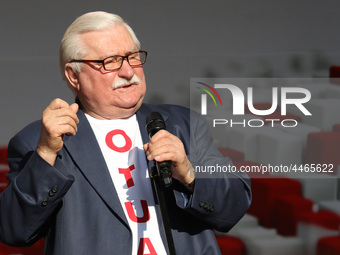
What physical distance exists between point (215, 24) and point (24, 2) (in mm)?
1049

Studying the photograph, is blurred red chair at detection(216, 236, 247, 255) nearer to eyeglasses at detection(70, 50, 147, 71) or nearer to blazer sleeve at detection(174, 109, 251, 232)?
→ blazer sleeve at detection(174, 109, 251, 232)

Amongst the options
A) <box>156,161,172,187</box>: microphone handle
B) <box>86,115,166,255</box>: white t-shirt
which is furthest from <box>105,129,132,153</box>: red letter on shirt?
<box>156,161,172,187</box>: microphone handle

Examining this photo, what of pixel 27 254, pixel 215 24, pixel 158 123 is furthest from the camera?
pixel 215 24

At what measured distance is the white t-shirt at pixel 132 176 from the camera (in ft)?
4.74

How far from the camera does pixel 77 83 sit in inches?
61.9

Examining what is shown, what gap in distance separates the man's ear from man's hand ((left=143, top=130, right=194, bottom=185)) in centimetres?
39

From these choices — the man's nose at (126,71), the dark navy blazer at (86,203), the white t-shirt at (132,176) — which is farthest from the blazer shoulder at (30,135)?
the man's nose at (126,71)

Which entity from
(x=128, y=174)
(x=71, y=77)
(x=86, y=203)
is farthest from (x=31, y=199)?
(x=71, y=77)

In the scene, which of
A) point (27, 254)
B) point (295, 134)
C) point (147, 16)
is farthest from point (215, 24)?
point (27, 254)

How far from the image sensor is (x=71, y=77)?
1593mm

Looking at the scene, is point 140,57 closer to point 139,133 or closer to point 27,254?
point 139,133

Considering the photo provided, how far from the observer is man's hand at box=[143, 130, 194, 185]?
1.26 meters

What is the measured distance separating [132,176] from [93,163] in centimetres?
11

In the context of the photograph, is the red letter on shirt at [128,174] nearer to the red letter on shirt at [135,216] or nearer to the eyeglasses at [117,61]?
the red letter on shirt at [135,216]
